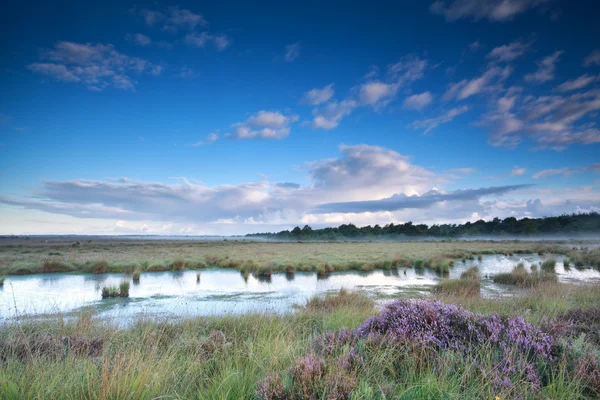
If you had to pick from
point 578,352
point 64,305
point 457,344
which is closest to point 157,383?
point 457,344

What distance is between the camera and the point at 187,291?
58.0 ft

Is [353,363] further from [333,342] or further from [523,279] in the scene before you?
[523,279]

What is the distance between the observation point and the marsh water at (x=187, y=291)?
1249 centimetres

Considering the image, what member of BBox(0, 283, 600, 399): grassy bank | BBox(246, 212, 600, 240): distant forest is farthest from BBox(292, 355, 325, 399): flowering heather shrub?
BBox(246, 212, 600, 240): distant forest

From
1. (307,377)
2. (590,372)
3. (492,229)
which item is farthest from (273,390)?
(492,229)

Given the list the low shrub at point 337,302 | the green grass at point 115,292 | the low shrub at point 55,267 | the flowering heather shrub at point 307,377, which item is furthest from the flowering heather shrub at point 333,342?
the low shrub at point 55,267

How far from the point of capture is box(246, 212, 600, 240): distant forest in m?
131

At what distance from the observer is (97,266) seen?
25.6 meters

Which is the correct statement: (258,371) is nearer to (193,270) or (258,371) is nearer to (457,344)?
(457,344)

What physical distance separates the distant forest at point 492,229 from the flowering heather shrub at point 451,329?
463 feet

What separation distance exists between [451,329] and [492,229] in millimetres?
160705

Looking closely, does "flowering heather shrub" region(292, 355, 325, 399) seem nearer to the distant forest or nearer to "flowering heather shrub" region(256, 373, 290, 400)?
"flowering heather shrub" region(256, 373, 290, 400)

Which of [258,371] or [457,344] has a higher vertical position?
[457,344]

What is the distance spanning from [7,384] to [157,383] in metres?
1.74
